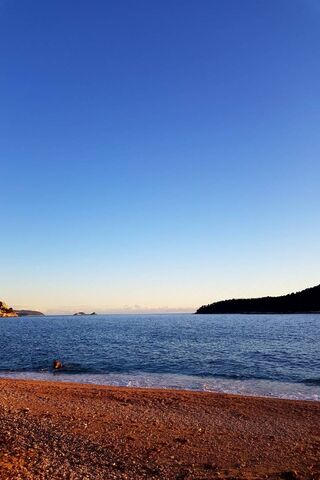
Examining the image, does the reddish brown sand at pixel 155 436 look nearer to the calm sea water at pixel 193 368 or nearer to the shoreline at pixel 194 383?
the shoreline at pixel 194 383

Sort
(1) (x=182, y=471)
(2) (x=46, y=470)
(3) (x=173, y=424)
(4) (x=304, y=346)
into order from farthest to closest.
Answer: (4) (x=304, y=346), (3) (x=173, y=424), (1) (x=182, y=471), (2) (x=46, y=470)

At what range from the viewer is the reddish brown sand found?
1190 centimetres

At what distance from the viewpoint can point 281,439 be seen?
16.1 m

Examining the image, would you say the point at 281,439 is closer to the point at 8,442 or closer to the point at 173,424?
the point at 173,424

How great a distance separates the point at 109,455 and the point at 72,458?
134cm

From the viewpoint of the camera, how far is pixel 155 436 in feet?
52.0

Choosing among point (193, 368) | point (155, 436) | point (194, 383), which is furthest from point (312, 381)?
point (155, 436)

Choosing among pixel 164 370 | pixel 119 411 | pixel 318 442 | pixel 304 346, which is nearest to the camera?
pixel 318 442

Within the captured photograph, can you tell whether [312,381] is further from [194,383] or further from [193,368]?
[193,368]

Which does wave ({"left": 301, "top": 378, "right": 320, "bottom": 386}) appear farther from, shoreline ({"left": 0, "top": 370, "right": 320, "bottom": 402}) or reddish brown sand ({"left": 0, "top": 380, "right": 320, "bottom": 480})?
reddish brown sand ({"left": 0, "top": 380, "right": 320, "bottom": 480})

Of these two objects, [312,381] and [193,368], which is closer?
[312,381]

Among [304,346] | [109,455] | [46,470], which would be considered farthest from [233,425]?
[304,346]

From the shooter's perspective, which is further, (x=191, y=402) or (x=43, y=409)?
(x=191, y=402)

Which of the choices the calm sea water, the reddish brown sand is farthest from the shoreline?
the reddish brown sand
